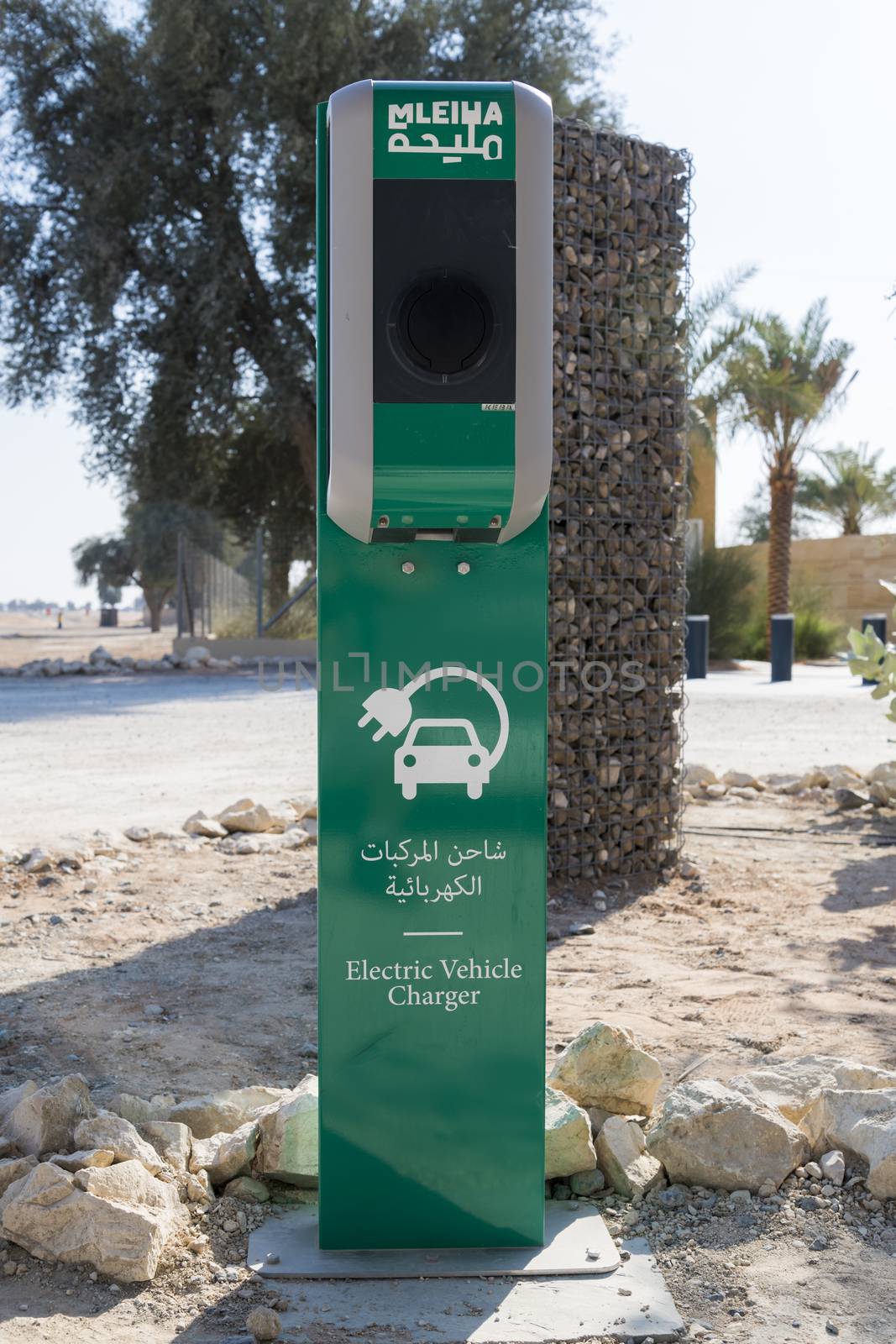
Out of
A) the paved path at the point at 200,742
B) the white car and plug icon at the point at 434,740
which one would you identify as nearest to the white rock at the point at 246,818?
the paved path at the point at 200,742

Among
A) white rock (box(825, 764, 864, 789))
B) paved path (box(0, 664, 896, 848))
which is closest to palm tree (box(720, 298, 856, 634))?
paved path (box(0, 664, 896, 848))

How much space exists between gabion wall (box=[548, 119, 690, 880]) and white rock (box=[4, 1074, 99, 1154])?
125 inches

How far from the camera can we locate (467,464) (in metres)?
2.20

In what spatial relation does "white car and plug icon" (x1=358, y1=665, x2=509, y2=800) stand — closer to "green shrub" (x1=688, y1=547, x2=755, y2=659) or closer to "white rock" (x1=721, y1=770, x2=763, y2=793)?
"white rock" (x1=721, y1=770, x2=763, y2=793)

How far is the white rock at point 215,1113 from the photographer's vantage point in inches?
120

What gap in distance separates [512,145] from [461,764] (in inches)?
44.3

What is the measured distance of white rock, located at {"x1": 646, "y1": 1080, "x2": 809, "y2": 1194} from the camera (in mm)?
2816

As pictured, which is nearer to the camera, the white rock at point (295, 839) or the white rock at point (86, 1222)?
the white rock at point (86, 1222)

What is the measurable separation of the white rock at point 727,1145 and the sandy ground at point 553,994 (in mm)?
135

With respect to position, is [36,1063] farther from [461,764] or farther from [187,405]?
[187,405]

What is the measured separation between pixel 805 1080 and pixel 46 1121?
72.3 inches

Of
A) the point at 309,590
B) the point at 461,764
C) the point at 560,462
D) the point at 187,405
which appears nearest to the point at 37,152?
the point at 187,405

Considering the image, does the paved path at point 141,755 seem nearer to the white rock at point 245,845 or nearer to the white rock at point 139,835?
the white rock at point 139,835

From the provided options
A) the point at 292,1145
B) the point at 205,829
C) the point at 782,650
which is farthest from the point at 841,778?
the point at 782,650
